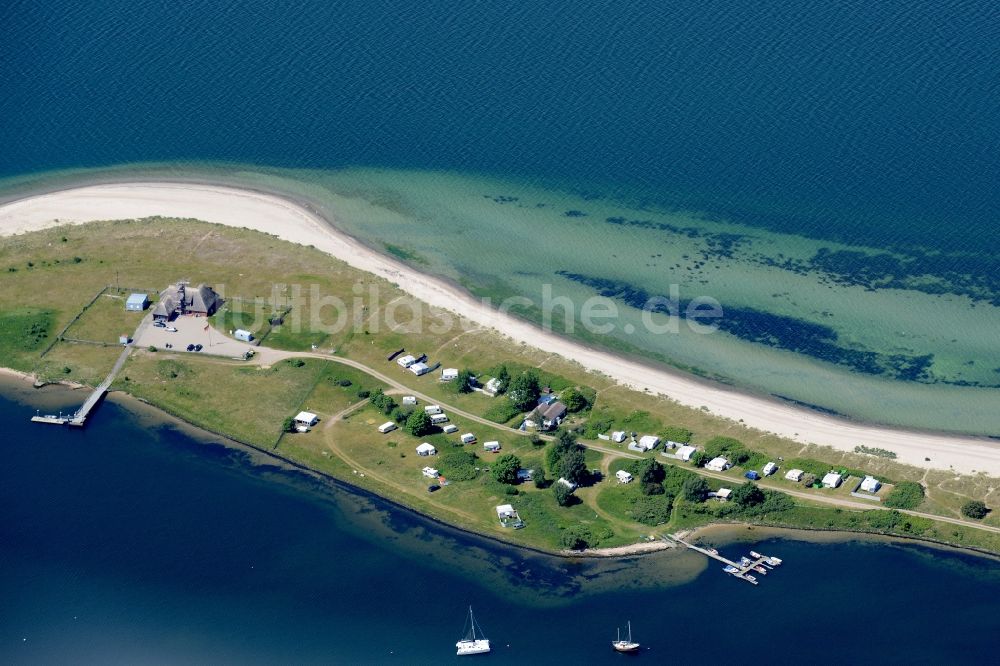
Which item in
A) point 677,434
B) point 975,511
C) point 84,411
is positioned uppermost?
point 84,411

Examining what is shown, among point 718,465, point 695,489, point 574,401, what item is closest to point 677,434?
point 718,465

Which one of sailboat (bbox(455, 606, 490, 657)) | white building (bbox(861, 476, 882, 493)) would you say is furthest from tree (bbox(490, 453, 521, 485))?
white building (bbox(861, 476, 882, 493))

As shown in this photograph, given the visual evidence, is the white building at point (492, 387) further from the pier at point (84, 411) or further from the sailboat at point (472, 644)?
the pier at point (84, 411)

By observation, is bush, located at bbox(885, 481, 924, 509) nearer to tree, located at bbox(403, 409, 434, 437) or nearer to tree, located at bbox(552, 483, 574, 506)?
tree, located at bbox(552, 483, 574, 506)

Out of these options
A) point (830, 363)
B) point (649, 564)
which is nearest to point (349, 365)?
point (649, 564)

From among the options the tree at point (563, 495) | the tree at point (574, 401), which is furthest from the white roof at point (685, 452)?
the tree at point (563, 495)

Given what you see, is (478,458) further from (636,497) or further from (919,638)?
(919,638)

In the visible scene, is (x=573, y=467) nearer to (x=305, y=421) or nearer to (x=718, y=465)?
(x=718, y=465)
